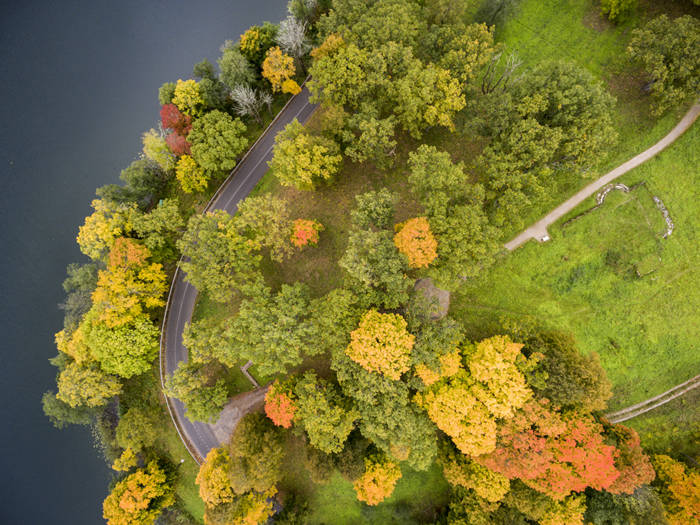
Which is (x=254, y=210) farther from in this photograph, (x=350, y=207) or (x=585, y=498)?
(x=585, y=498)

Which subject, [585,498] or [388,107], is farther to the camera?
[388,107]

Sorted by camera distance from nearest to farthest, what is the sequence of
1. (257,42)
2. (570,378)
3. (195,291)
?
(570,378) → (257,42) → (195,291)

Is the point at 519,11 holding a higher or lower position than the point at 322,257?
higher

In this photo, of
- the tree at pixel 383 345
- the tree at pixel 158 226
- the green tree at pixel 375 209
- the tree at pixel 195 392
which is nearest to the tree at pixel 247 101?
the tree at pixel 158 226

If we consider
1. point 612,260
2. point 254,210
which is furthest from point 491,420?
point 254,210

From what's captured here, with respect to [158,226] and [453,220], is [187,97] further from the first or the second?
[453,220]

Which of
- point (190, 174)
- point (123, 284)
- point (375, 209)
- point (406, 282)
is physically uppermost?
point (190, 174)

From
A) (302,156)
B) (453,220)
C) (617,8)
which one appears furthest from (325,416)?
(617,8)
